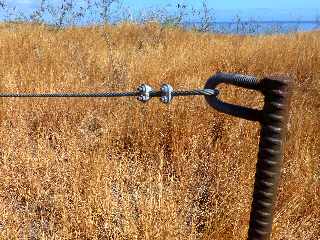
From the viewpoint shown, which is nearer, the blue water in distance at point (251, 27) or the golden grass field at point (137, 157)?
the golden grass field at point (137, 157)

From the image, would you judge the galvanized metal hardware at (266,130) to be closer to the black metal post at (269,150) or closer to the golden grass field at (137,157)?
the black metal post at (269,150)

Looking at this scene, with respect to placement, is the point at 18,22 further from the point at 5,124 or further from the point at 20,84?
the point at 5,124

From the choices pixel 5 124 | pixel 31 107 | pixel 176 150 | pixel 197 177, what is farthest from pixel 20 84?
pixel 197 177

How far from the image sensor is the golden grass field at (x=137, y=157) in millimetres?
1603

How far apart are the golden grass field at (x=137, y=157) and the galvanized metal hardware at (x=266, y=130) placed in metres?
0.56

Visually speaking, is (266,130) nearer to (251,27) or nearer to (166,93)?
(166,93)

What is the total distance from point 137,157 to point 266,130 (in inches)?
60.5

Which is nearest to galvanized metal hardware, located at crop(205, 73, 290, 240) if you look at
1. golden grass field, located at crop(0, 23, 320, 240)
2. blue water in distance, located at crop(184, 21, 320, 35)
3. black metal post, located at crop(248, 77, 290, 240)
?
black metal post, located at crop(248, 77, 290, 240)

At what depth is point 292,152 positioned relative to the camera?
2.20 meters

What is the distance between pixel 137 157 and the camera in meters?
2.33

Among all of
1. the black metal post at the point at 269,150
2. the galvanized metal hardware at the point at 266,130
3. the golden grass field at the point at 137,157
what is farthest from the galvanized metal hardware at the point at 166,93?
the golden grass field at the point at 137,157

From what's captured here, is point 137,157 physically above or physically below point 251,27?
below

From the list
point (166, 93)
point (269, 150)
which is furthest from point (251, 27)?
point (269, 150)

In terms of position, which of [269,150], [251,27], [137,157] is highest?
[251,27]
